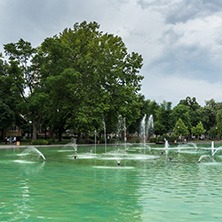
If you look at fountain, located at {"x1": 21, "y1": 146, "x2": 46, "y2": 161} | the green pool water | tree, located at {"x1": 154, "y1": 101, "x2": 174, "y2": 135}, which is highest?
tree, located at {"x1": 154, "y1": 101, "x2": 174, "y2": 135}

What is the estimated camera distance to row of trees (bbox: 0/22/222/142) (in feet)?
155

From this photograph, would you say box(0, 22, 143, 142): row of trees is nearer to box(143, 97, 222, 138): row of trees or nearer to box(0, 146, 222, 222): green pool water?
box(143, 97, 222, 138): row of trees

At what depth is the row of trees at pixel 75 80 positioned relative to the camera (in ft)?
155

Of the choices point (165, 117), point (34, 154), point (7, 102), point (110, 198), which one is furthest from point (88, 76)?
point (110, 198)

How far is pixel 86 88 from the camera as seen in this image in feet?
169

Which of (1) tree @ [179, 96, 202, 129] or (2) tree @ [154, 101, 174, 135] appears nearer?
(2) tree @ [154, 101, 174, 135]

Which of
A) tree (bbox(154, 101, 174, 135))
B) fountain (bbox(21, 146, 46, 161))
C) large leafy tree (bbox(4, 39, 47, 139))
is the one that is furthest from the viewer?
tree (bbox(154, 101, 174, 135))

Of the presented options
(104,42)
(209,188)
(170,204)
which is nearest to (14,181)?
(170,204)

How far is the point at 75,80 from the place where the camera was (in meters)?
47.9

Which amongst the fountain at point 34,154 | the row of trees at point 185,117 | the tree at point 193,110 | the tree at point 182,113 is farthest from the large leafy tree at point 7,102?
the tree at point 193,110

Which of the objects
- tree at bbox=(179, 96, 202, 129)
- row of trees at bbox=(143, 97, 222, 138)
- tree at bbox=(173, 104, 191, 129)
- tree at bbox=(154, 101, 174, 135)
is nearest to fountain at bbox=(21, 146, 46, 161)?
row of trees at bbox=(143, 97, 222, 138)

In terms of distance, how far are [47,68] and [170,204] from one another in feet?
143

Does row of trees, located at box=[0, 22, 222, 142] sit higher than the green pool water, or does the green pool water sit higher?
row of trees, located at box=[0, 22, 222, 142]

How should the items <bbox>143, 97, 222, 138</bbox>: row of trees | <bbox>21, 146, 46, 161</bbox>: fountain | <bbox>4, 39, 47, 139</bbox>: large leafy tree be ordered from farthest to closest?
<bbox>143, 97, 222, 138</bbox>: row of trees → <bbox>4, 39, 47, 139</bbox>: large leafy tree → <bbox>21, 146, 46, 161</bbox>: fountain
